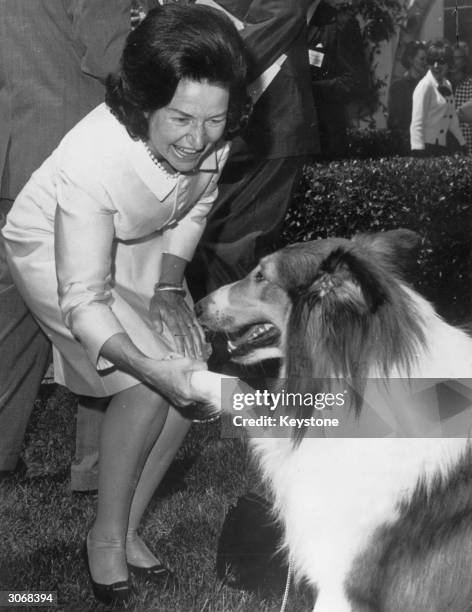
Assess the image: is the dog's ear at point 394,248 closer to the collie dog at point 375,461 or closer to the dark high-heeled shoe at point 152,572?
the collie dog at point 375,461

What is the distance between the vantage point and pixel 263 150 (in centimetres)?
324

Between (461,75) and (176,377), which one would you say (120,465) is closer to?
(176,377)

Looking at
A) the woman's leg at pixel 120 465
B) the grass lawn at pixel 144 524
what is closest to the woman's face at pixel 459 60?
the woman's leg at pixel 120 465

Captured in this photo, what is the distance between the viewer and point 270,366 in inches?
105

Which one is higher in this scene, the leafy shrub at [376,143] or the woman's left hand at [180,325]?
the leafy shrub at [376,143]

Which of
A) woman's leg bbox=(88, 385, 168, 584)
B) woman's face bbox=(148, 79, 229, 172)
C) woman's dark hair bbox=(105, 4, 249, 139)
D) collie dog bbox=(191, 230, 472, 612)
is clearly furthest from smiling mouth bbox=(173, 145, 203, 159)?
woman's leg bbox=(88, 385, 168, 584)

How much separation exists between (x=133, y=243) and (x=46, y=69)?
0.61 metres

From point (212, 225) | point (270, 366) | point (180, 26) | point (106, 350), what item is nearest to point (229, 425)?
point (270, 366)

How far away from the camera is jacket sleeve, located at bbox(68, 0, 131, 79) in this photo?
2.80m

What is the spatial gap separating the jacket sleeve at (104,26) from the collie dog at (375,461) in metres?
0.91

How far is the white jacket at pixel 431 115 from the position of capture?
3.10 metres

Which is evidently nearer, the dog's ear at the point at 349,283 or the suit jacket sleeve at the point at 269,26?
the dog's ear at the point at 349,283

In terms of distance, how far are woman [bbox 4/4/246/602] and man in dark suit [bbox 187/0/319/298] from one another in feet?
0.96

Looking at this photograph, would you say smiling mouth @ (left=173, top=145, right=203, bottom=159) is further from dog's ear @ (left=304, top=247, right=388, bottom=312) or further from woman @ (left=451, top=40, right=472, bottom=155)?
woman @ (left=451, top=40, right=472, bottom=155)
